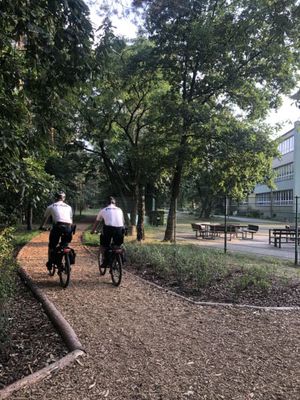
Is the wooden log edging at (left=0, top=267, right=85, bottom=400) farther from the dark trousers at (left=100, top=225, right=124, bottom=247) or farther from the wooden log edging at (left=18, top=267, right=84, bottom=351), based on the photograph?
the dark trousers at (left=100, top=225, right=124, bottom=247)

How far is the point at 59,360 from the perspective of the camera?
176 inches

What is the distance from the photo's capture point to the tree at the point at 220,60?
52.1 feet

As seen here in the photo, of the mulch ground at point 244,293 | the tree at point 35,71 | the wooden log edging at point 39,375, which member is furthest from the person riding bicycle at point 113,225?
the wooden log edging at point 39,375

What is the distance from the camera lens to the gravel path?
12.9 ft

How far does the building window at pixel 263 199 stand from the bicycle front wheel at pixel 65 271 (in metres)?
71.1

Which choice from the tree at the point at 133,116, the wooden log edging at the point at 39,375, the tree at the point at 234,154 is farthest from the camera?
the tree at the point at 133,116

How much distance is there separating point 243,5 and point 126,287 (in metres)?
11.7

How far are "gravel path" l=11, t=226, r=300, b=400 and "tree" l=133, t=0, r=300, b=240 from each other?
11.0 m

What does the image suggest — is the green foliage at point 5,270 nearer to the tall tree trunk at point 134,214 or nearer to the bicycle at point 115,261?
the bicycle at point 115,261

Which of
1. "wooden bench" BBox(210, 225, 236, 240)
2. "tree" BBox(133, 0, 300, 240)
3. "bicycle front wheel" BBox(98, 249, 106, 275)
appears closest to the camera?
"bicycle front wheel" BBox(98, 249, 106, 275)

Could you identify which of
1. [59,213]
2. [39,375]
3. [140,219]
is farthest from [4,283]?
[140,219]

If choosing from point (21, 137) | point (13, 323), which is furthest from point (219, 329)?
point (21, 137)

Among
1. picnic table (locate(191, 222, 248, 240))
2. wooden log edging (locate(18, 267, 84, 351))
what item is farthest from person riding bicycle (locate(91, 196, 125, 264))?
picnic table (locate(191, 222, 248, 240))

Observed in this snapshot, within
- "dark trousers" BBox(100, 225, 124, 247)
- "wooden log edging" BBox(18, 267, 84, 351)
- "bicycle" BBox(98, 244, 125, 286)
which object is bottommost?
"wooden log edging" BBox(18, 267, 84, 351)
